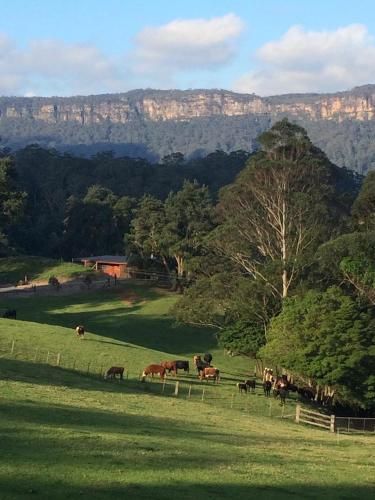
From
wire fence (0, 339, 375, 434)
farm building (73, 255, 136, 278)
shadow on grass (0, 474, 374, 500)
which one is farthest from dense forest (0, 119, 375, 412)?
shadow on grass (0, 474, 374, 500)

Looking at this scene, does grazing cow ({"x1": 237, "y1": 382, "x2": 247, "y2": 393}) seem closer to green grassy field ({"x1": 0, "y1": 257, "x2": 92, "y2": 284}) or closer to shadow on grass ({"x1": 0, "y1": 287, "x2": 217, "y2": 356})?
shadow on grass ({"x1": 0, "y1": 287, "x2": 217, "y2": 356})

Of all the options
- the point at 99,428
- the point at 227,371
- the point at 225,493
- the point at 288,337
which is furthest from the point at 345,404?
the point at 225,493

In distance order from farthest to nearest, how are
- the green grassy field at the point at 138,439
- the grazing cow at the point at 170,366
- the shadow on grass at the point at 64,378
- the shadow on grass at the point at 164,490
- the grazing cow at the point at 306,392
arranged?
the grazing cow at the point at 306,392 → the grazing cow at the point at 170,366 → the shadow on grass at the point at 64,378 → the green grassy field at the point at 138,439 → the shadow on grass at the point at 164,490

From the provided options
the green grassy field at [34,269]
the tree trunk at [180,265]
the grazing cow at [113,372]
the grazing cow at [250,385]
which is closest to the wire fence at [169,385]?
the grazing cow at [113,372]

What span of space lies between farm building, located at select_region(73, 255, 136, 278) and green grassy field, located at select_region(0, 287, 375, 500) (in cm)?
4226

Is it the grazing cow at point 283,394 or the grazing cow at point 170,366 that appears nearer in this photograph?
the grazing cow at point 283,394

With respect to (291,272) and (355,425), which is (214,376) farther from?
(291,272)

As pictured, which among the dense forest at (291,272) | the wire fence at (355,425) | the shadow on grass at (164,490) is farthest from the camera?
the dense forest at (291,272)

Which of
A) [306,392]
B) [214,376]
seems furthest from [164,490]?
[306,392]

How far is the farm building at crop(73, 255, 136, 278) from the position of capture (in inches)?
3524

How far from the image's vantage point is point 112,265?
95688 mm

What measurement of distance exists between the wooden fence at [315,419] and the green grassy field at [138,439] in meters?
1.20

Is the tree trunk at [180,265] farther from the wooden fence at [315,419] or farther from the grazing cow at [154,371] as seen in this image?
the wooden fence at [315,419]

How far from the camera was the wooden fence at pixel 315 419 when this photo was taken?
1345 inches
